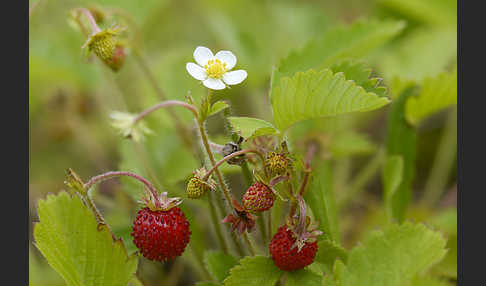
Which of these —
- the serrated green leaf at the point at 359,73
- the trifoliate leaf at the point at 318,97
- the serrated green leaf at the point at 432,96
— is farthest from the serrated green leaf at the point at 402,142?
the trifoliate leaf at the point at 318,97

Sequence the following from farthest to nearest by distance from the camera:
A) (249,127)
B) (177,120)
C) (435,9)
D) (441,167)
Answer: (435,9), (441,167), (177,120), (249,127)

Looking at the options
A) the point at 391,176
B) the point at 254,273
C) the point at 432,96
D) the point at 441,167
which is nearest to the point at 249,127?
the point at 254,273

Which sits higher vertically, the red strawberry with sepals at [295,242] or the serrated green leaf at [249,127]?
the serrated green leaf at [249,127]

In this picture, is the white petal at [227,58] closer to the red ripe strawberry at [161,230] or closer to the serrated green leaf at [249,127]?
the serrated green leaf at [249,127]

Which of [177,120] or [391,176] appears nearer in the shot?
[391,176]

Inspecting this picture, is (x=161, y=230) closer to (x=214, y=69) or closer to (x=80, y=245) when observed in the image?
(x=80, y=245)

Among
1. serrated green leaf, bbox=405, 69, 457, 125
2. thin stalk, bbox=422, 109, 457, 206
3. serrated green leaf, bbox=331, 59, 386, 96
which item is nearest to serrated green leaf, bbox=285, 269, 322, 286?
serrated green leaf, bbox=331, 59, 386, 96

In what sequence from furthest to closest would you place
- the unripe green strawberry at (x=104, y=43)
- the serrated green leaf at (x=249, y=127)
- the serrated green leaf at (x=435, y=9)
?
1. the serrated green leaf at (x=435, y=9)
2. the unripe green strawberry at (x=104, y=43)
3. the serrated green leaf at (x=249, y=127)
